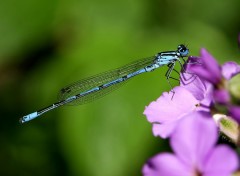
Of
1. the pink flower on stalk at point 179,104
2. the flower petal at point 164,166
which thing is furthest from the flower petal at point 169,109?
the flower petal at point 164,166

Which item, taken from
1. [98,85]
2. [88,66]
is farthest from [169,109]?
[88,66]

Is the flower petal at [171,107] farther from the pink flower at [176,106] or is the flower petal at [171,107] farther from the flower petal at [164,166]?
the flower petal at [164,166]

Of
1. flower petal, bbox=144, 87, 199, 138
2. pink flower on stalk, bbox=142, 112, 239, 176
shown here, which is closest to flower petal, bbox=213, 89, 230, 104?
pink flower on stalk, bbox=142, 112, 239, 176

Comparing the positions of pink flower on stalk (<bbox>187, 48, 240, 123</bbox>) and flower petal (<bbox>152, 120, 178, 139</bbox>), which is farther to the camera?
flower petal (<bbox>152, 120, 178, 139</bbox>)

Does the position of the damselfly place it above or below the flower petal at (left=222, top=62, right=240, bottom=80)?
above

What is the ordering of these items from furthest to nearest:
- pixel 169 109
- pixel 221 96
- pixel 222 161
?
1. pixel 169 109
2. pixel 221 96
3. pixel 222 161

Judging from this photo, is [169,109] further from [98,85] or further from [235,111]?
[98,85]

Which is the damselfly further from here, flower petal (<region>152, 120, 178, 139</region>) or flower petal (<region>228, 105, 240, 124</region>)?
flower petal (<region>228, 105, 240, 124</region>)
